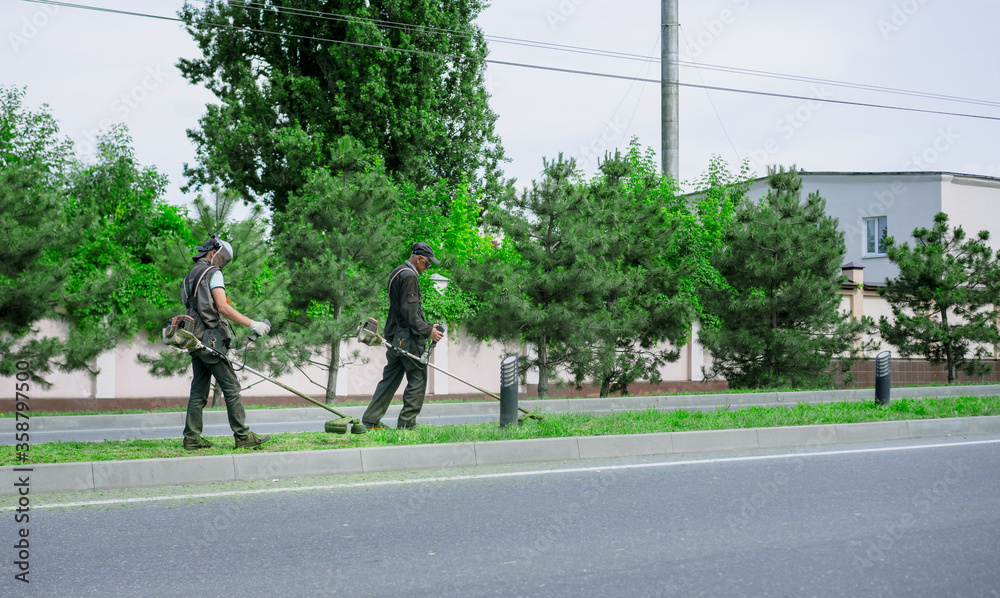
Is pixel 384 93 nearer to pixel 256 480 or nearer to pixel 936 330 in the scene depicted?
pixel 936 330

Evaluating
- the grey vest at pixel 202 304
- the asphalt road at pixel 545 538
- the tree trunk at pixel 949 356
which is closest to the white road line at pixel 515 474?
the asphalt road at pixel 545 538

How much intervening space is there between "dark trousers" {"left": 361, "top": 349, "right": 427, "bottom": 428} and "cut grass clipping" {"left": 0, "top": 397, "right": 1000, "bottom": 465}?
0.29m

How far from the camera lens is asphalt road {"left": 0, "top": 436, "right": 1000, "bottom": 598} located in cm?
413

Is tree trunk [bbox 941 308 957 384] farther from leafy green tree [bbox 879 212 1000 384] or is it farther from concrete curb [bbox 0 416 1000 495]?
concrete curb [bbox 0 416 1000 495]

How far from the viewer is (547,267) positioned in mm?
16234

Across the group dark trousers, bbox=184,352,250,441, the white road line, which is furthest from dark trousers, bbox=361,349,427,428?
the white road line

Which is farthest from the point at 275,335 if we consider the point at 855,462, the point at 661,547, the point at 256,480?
the point at 661,547

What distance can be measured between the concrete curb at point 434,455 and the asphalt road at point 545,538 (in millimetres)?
301

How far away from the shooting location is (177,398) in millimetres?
17250

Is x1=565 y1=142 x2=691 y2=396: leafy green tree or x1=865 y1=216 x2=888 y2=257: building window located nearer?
x1=565 y1=142 x2=691 y2=396: leafy green tree

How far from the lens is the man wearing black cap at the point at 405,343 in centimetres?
862

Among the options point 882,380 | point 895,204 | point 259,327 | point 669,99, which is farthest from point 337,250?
point 895,204

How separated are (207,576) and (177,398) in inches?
549

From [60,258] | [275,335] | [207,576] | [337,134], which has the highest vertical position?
[337,134]
